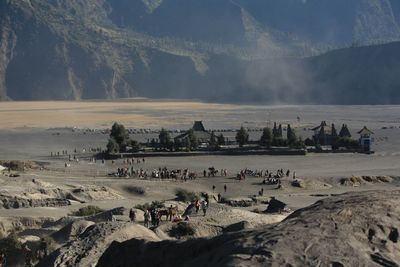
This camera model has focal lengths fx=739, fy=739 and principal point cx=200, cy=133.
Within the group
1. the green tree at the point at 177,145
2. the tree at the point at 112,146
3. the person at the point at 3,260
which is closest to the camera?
the person at the point at 3,260

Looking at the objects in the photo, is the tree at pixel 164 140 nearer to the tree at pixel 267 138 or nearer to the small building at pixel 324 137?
the tree at pixel 267 138

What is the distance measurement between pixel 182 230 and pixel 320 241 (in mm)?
7824

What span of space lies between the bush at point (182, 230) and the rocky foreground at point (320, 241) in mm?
5514

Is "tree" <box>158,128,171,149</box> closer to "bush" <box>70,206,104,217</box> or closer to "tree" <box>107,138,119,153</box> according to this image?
"tree" <box>107,138,119,153</box>

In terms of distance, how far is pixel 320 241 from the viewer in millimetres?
9469

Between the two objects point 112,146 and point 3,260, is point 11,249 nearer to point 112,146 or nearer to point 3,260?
point 3,260

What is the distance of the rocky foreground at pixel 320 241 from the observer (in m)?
9.18

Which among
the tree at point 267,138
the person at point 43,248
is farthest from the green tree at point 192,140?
the person at point 43,248

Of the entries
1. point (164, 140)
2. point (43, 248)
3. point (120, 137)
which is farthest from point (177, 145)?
point (43, 248)

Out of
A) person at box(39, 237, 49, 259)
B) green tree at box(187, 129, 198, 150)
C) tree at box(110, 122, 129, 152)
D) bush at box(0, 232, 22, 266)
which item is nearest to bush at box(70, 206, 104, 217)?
bush at box(0, 232, 22, 266)

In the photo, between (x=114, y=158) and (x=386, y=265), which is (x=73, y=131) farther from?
(x=386, y=265)

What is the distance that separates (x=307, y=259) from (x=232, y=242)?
125 cm

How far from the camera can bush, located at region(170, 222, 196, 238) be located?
55.5 feet

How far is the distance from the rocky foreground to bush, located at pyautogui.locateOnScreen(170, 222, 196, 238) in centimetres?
551
